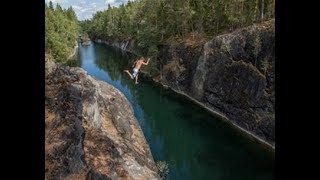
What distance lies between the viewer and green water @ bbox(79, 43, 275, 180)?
39.8 meters

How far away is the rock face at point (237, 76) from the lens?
1891 inches

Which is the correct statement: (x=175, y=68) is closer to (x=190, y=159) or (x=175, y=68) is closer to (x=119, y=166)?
(x=190, y=159)

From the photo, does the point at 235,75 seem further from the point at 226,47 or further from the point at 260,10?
the point at 260,10

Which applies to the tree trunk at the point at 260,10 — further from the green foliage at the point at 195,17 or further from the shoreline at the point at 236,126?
the shoreline at the point at 236,126

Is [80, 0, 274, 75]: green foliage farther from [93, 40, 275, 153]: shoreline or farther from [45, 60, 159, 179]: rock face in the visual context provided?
[45, 60, 159, 179]: rock face

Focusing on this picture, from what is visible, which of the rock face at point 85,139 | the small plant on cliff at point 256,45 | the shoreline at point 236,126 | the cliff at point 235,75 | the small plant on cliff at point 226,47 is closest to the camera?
the rock face at point 85,139

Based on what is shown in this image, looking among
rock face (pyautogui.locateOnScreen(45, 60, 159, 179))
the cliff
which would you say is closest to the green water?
the cliff

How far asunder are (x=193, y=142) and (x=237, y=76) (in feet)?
42.7

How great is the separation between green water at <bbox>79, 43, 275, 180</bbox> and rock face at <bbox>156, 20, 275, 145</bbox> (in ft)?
7.20

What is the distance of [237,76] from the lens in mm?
55094

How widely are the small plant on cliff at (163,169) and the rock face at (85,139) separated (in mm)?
1295

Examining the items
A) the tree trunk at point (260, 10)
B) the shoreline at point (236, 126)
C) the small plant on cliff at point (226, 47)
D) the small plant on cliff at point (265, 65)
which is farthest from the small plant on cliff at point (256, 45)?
the shoreline at point (236, 126)

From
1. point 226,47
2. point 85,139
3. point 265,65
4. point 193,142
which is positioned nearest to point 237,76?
point 226,47
